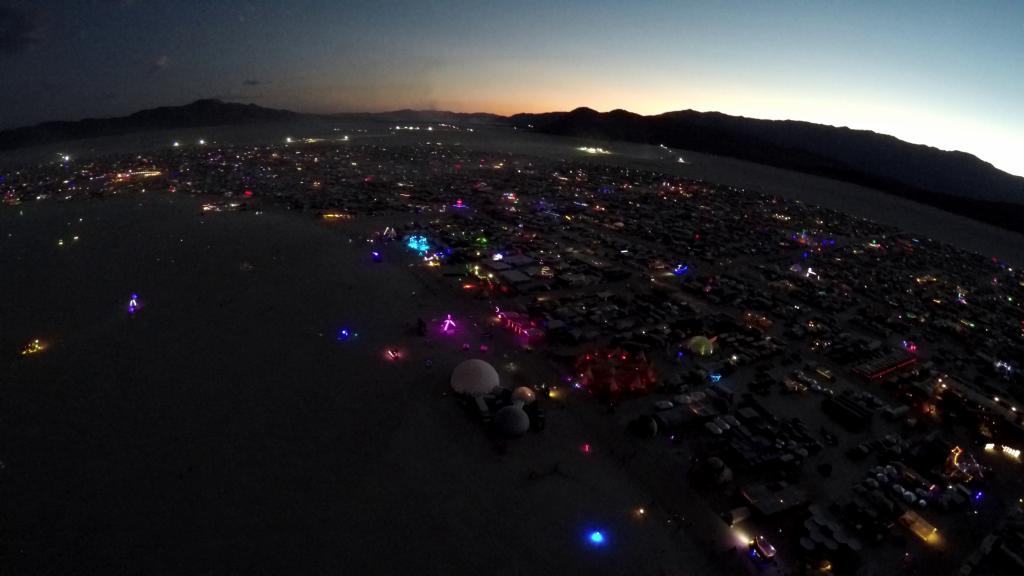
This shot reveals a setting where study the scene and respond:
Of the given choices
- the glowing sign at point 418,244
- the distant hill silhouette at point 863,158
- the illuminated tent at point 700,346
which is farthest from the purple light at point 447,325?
the distant hill silhouette at point 863,158

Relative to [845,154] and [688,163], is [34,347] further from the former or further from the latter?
[845,154]

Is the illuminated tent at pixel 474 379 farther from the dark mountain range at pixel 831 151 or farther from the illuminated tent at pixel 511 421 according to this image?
the dark mountain range at pixel 831 151

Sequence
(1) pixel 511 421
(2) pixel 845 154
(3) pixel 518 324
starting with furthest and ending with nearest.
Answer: (2) pixel 845 154 → (3) pixel 518 324 → (1) pixel 511 421

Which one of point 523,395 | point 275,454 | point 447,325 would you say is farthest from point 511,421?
point 447,325

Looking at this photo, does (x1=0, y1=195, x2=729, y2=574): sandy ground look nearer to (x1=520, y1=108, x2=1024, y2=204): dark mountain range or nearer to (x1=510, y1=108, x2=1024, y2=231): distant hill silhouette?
(x1=510, y1=108, x2=1024, y2=231): distant hill silhouette

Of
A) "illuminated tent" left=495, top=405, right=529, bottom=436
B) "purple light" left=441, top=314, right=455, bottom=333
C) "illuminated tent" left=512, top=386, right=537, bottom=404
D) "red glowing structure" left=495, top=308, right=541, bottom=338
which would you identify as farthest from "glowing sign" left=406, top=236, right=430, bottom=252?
"illuminated tent" left=495, top=405, right=529, bottom=436

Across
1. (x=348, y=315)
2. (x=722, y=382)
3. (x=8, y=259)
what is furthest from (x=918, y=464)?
(x=8, y=259)

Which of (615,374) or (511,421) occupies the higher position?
(615,374)
